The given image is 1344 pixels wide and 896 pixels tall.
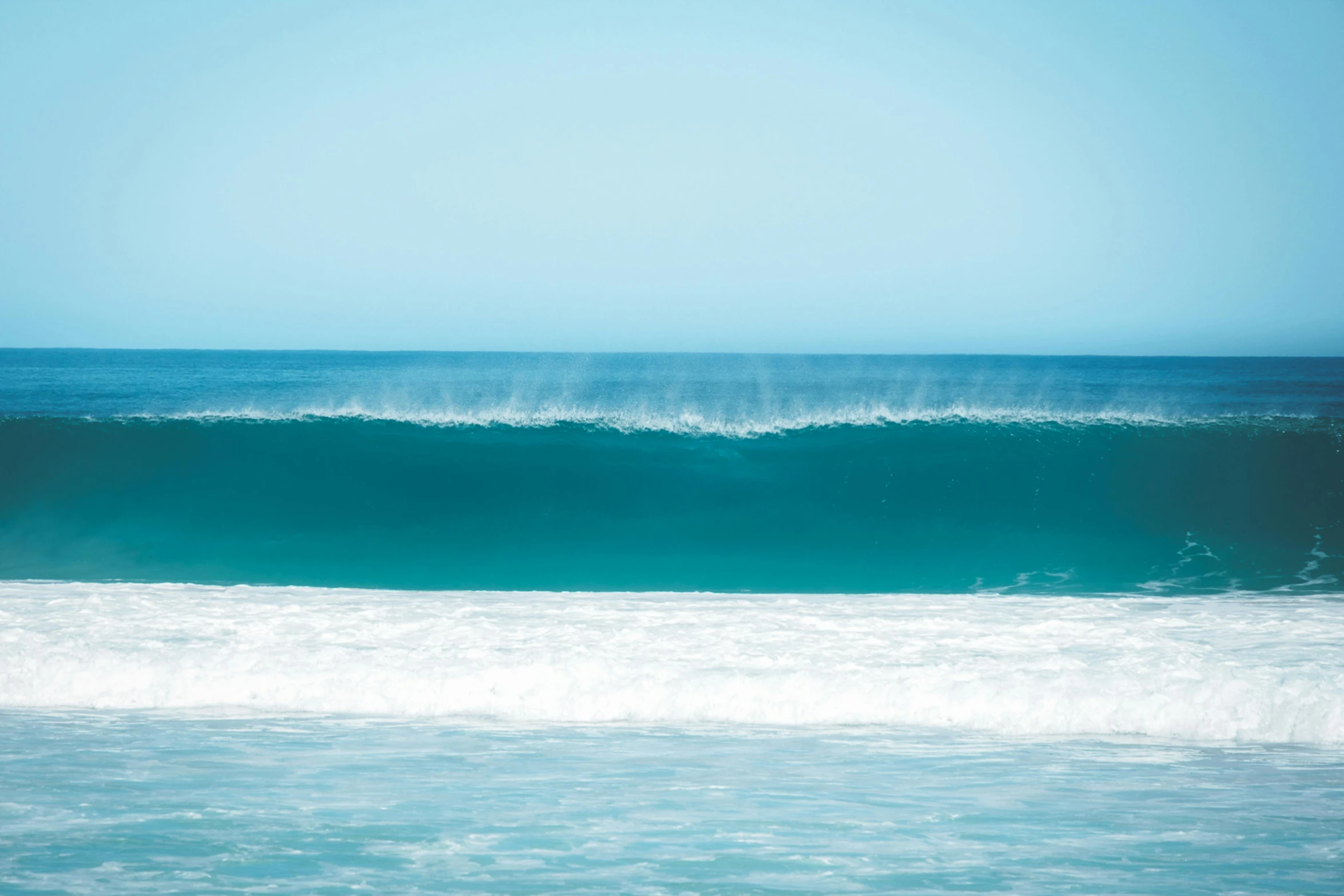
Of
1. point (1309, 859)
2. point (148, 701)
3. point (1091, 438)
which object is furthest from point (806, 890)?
point (1091, 438)

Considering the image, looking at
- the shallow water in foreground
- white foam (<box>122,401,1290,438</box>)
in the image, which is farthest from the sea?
white foam (<box>122,401,1290,438</box>)

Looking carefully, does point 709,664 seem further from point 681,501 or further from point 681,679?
point 681,501

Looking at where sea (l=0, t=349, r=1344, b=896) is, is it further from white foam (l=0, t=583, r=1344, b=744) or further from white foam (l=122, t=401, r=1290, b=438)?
→ white foam (l=122, t=401, r=1290, b=438)

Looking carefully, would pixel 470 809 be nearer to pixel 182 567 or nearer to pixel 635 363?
pixel 182 567

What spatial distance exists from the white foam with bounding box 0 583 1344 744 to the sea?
2 centimetres

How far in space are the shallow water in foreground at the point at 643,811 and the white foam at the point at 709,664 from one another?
0.60ft

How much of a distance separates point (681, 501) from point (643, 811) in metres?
7.64

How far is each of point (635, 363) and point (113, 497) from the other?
5128 cm

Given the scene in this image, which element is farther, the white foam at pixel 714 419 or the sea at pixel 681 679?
the white foam at pixel 714 419

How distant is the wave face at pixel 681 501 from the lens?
8.66 m

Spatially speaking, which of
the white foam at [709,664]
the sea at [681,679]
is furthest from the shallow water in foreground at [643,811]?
the white foam at [709,664]

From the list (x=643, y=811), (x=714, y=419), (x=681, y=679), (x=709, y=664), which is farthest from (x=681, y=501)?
(x=643, y=811)

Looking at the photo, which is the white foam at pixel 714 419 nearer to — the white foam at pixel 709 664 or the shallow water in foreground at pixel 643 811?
the white foam at pixel 709 664

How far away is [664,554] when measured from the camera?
932 cm
